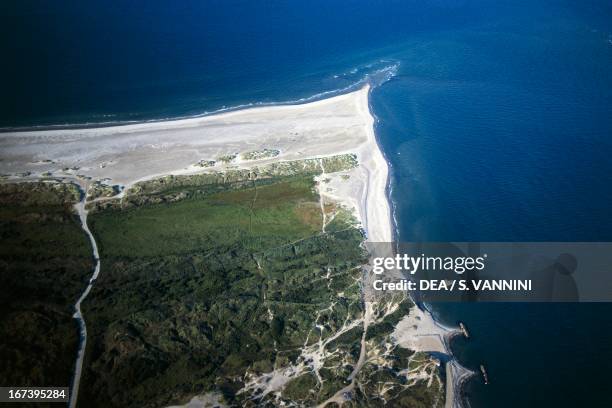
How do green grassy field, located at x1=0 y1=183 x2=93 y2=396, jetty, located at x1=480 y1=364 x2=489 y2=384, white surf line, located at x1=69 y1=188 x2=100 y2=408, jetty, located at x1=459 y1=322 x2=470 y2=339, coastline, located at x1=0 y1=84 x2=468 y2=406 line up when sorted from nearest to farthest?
white surf line, located at x1=69 y1=188 x2=100 y2=408, green grassy field, located at x1=0 y1=183 x2=93 y2=396, jetty, located at x1=480 y1=364 x2=489 y2=384, jetty, located at x1=459 y1=322 x2=470 y2=339, coastline, located at x1=0 y1=84 x2=468 y2=406

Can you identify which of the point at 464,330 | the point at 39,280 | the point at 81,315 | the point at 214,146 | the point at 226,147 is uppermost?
the point at 214,146

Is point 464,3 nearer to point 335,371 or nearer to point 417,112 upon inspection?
point 417,112

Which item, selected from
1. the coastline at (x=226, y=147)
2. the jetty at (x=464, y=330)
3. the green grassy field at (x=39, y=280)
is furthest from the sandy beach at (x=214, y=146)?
the jetty at (x=464, y=330)

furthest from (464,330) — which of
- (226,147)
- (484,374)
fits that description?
(226,147)

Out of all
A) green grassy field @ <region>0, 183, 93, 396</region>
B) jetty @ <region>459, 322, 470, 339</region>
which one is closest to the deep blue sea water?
jetty @ <region>459, 322, 470, 339</region>

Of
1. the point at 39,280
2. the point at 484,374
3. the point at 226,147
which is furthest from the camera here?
the point at 226,147

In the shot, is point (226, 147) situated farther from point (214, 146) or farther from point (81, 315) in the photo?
point (81, 315)

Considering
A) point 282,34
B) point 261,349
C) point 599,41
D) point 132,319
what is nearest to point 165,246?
point 132,319

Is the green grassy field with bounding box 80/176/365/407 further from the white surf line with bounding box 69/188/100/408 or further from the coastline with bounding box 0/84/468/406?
the coastline with bounding box 0/84/468/406
